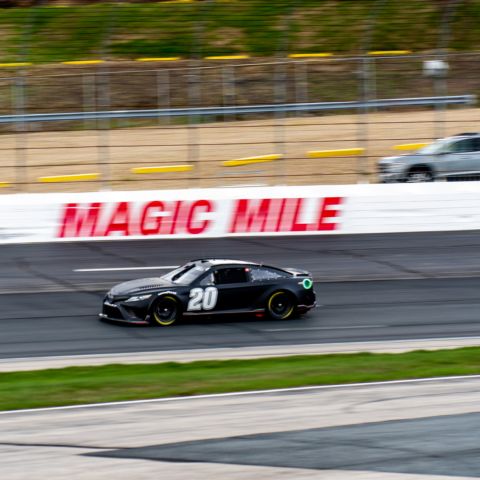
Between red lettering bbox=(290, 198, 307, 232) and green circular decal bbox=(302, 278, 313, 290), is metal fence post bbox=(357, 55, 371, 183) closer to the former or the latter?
red lettering bbox=(290, 198, 307, 232)

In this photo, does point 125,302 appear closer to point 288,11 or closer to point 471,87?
point 471,87

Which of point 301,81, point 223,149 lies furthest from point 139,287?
point 301,81

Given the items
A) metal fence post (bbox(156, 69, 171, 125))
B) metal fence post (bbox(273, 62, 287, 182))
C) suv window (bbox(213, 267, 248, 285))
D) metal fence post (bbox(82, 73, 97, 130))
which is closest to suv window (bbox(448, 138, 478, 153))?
metal fence post (bbox(273, 62, 287, 182))

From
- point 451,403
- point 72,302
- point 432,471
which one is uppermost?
point 432,471

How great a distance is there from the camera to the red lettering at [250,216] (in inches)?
941

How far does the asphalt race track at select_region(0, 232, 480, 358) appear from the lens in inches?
606

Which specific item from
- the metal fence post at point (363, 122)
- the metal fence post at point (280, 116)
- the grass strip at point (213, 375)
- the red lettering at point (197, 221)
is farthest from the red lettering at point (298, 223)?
the grass strip at point (213, 375)

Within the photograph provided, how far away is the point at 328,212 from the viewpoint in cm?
2411

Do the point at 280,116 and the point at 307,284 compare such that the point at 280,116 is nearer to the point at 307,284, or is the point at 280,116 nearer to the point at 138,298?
the point at 307,284

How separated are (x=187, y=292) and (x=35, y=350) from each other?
9.05 ft

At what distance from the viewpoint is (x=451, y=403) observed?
36.1ft

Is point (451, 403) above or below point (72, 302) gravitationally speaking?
above

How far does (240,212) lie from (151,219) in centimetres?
212

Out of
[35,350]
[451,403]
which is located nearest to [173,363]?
[35,350]
